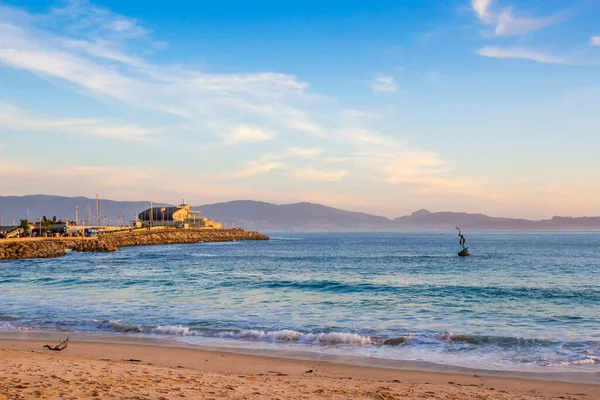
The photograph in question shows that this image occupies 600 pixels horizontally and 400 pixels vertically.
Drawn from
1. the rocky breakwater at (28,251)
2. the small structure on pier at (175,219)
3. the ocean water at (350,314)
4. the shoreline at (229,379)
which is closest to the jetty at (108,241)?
the rocky breakwater at (28,251)

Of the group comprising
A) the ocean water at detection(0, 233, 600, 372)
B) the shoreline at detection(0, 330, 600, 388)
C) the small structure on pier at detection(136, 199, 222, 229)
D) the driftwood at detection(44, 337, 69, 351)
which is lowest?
the ocean water at detection(0, 233, 600, 372)

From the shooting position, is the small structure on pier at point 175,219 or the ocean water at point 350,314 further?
the small structure on pier at point 175,219

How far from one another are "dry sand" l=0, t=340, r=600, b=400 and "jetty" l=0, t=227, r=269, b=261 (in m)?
56.1

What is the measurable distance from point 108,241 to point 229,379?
263 ft

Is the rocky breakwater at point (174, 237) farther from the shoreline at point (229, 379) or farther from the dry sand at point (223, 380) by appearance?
the dry sand at point (223, 380)

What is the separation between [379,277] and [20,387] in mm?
31065

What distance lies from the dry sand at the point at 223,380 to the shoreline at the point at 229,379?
0.05 feet

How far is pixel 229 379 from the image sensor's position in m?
10.7

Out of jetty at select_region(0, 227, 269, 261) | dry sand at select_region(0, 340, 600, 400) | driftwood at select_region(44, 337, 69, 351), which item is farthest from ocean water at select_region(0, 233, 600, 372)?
jetty at select_region(0, 227, 269, 261)

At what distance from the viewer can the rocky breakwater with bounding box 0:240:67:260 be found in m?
61.9

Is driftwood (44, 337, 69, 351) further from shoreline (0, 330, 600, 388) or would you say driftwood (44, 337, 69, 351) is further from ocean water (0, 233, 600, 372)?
ocean water (0, 233, 600, 372)

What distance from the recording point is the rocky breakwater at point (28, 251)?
2437 inches

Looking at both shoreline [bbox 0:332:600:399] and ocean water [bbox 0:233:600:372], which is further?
ocean water [bbox 0:233:600:372]

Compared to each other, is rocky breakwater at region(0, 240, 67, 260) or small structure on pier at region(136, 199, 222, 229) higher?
small structure on pier at region(136, 199, 222, 229)
